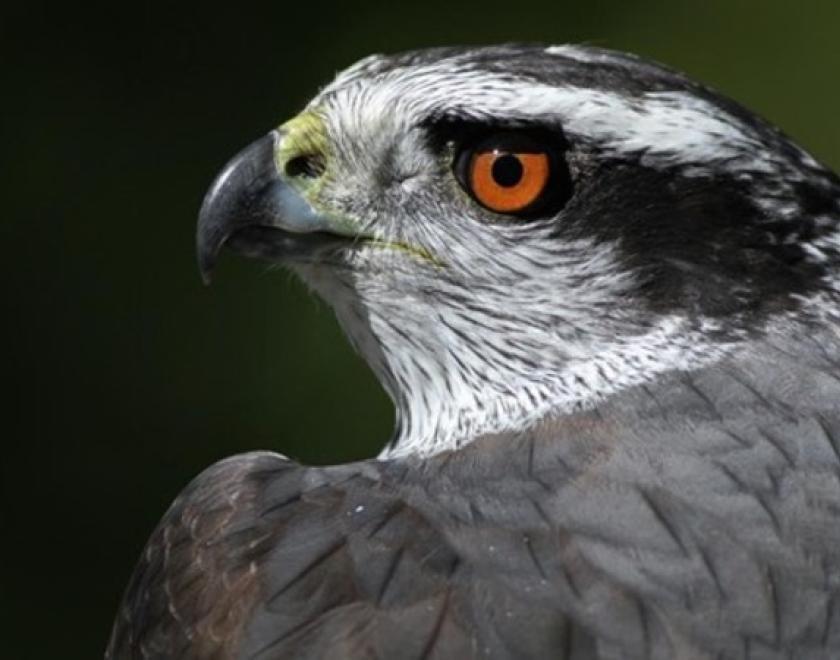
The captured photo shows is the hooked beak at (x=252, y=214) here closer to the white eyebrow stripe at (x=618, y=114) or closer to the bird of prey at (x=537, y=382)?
the bird of prey at (x=537, y=382)

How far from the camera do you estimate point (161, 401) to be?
30.9ft

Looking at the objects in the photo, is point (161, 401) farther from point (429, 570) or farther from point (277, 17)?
point (429, 570)

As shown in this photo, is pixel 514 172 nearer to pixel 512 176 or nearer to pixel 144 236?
pixel 512 176

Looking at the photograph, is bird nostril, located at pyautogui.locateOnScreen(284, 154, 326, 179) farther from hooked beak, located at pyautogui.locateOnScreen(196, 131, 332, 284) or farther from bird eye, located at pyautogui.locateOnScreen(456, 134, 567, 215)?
bird eye, located at pyautogui.locateOnScreen(456, 134, 567, 215)

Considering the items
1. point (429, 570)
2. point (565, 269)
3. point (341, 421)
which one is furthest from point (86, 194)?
point (429, 570)

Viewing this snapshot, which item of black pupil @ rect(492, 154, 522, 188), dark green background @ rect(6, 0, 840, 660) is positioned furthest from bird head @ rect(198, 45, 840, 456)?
dark green background @ rect(6, 0, 840, 660)

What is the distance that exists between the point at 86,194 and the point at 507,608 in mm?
5977

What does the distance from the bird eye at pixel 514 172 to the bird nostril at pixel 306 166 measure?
1.23 ft

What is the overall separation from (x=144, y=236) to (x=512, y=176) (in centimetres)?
518

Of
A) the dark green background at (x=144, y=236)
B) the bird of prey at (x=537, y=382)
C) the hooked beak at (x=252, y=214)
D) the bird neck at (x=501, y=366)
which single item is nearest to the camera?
the bird of prey at (x=537, y=382)

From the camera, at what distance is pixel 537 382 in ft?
14.9

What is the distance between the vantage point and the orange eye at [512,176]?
4.48 meters

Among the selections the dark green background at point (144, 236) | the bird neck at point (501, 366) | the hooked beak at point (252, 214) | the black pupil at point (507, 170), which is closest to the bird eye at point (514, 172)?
the black pupil at point (507, 170)

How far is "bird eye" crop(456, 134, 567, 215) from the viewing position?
4.49m
